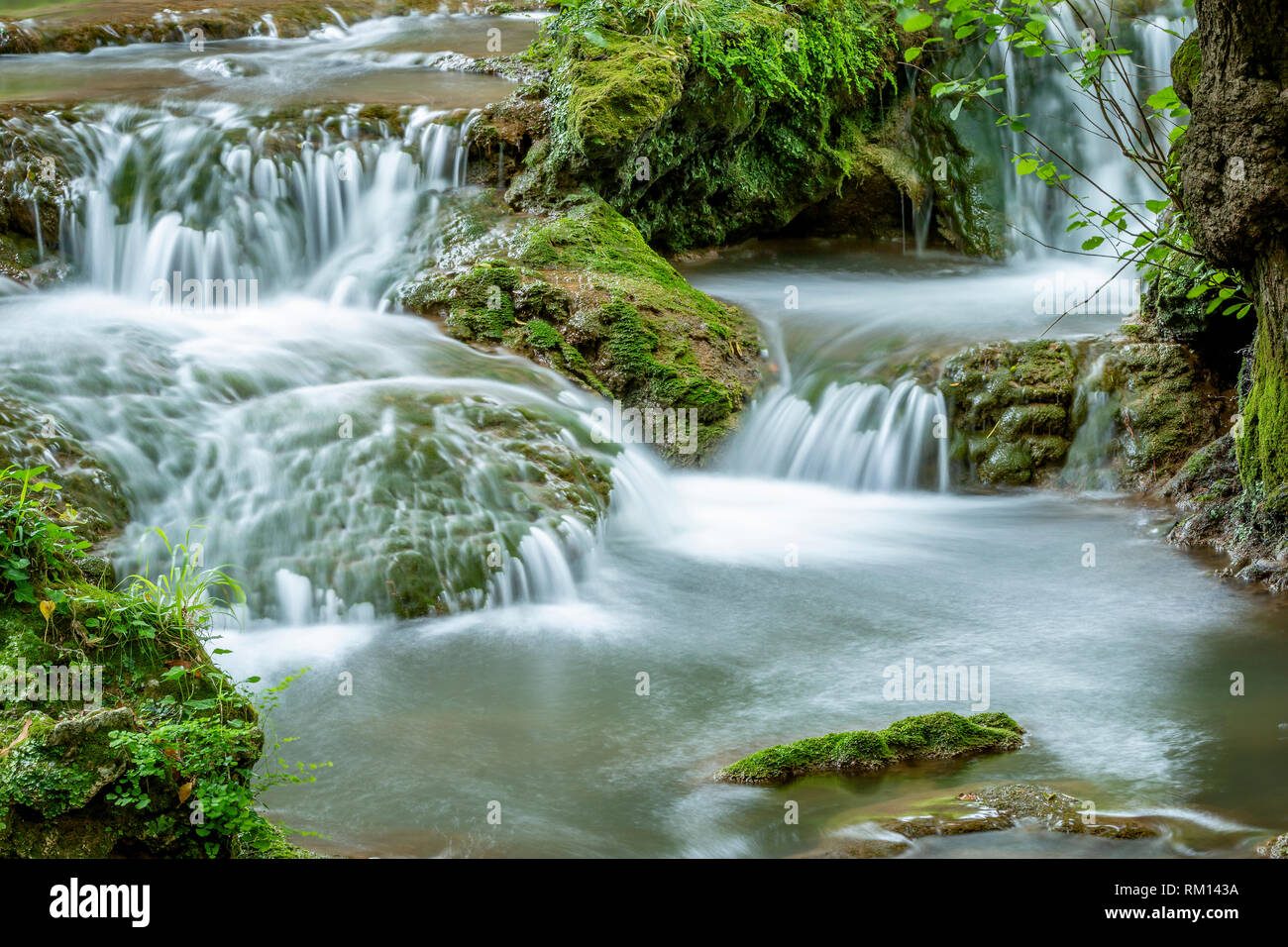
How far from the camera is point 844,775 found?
4801 millimetres

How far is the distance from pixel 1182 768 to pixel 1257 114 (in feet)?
9.38

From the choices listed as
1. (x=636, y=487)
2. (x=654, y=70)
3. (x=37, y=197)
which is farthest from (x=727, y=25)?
(x=37, y=197)

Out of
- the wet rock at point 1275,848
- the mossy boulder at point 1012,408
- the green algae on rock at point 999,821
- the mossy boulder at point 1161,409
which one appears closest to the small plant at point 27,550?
the green algae on rock at point 999,821

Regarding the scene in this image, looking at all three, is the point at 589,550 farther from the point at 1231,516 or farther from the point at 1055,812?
the point at 1231,516

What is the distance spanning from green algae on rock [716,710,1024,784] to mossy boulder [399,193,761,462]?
4.92 metres

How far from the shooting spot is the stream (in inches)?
187

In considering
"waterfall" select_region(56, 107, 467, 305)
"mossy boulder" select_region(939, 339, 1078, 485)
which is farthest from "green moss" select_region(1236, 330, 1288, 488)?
"waterfall" select_region(56, 107, 467, 305)

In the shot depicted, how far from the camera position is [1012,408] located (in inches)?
371

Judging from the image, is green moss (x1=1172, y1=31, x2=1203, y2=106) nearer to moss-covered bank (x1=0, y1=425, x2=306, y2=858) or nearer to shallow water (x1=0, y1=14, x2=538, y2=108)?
moss-covered bank (x1=0, y1=425, x2=306, y2=858)

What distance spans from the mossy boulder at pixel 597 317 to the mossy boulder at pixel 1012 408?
181cm

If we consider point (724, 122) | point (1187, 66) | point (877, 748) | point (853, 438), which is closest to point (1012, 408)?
point (853, 438)

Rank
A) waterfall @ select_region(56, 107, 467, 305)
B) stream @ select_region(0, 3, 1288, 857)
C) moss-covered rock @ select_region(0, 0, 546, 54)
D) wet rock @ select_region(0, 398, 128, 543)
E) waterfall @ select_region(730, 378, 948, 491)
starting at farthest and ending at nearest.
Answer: moss-covered rock @ select_region(0, 0, 546, 54) → waterfall @ select_region(56, 107, 467, 305) → waterfall @ select_region(730, 378, 948, 491) → wet rock @ select_region(0, 398, 128, 543) → stream @ select_region(0, 3, 1288, 857)

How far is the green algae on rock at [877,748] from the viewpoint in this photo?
15.9 feet

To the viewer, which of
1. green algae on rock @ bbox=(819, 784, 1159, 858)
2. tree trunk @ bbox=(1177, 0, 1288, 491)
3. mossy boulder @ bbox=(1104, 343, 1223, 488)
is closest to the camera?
green algae on rock @ bbox=(819, 784, 1159, 858)
